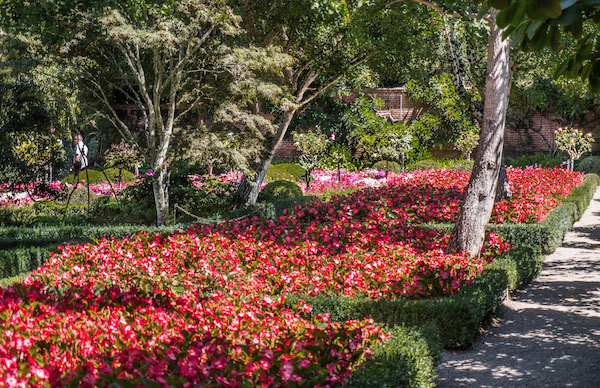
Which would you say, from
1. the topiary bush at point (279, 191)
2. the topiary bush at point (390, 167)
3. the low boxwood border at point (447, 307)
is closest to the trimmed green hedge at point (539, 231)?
the low boxwood border at point (447, 307)

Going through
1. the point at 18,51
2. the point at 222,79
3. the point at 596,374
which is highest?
the point at 18,51

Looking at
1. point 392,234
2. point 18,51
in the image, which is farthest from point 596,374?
point 18,51

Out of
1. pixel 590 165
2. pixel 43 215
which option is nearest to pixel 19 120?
pixel 43 215

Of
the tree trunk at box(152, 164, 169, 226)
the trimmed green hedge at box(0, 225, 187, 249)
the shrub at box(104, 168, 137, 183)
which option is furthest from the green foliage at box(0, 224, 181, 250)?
the shrub at box(104, 168, 137, 183)

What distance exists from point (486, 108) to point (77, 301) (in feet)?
19.7

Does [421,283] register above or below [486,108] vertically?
below

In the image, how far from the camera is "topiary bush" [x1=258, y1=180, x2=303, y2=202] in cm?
1415

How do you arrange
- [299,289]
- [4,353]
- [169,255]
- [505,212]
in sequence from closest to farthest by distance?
[4,353] → [299,289] → [169,255] → [505,212]

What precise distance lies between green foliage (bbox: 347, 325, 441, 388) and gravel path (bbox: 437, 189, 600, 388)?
446 mm

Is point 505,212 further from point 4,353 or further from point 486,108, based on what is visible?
point 4,353

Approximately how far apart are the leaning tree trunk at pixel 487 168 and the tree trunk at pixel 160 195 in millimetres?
5652

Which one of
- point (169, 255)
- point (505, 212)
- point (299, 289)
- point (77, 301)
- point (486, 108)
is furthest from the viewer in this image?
point (505, 212)

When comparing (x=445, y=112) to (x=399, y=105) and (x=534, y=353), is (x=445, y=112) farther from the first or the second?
(x=534, y=353)

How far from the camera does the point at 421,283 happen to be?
21.2 ft
